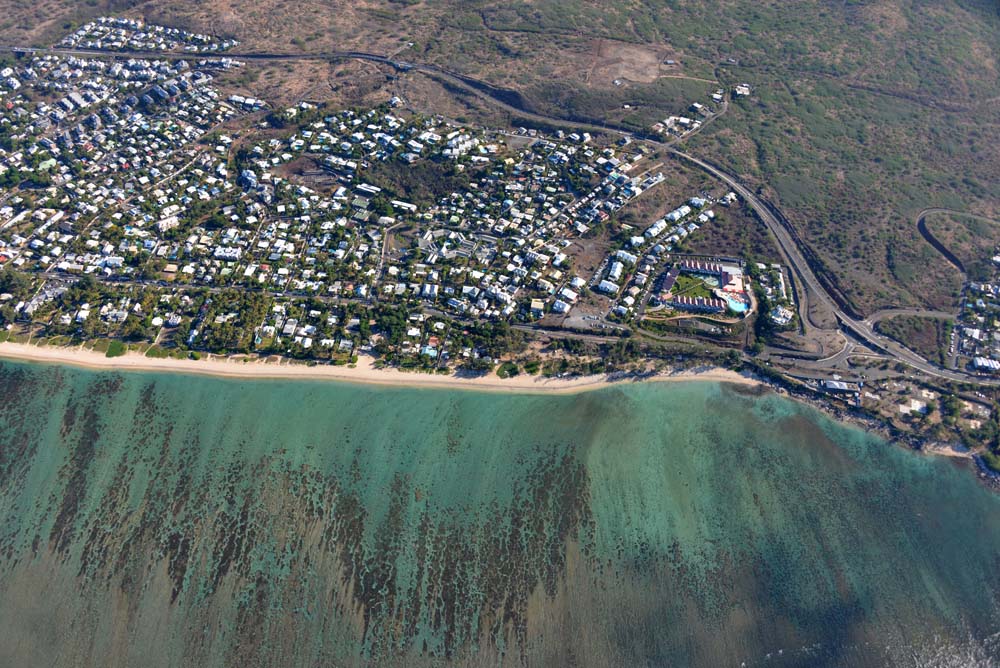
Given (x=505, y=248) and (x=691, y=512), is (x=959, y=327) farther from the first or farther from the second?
(x=505, y=248)

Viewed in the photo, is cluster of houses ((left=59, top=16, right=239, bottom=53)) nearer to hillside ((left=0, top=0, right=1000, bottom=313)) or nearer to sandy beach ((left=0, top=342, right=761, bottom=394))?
hillside ((left=0, top=0, right=1000, bottom=313))

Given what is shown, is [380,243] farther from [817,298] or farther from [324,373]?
[817,298]

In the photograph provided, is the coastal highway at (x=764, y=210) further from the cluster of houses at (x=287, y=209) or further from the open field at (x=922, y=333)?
the cluster of houses at (x=287, y=209)

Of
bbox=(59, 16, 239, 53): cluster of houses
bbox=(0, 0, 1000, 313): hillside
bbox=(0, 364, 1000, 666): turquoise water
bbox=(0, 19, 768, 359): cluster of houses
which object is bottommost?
bbox=(0, 364, 1000, 666): turquoise water

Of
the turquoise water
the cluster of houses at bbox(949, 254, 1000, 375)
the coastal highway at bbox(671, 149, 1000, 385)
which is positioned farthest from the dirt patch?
the turquoise water

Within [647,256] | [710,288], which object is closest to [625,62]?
[647,256]

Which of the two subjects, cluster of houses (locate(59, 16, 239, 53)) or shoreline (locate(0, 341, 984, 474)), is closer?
shoreline (locate(0, 341, 984, 474))

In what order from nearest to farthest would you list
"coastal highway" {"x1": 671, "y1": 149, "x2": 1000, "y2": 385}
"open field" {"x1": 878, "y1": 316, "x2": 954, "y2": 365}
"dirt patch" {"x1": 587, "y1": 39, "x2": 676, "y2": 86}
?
"coastal highway" {"x1": 671, "y1": 149, "x2": 1000, "y2": 385}, "open field" {"x1": 878, "y1": 316, "x2": 954, "y2": 365}, "dirt patch" {"x1": 587, "y1": 39, "x2": 676, "y2": 86}
